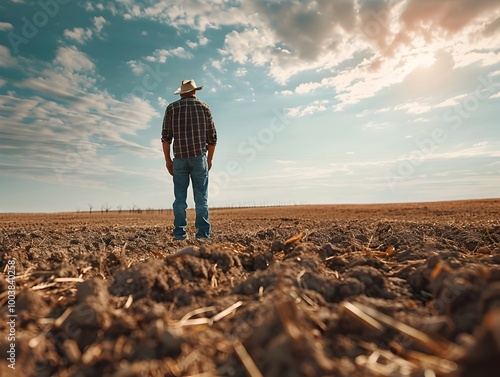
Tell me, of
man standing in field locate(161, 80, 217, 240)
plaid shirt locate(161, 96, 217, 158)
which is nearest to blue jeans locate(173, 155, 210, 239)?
man standing in field locate(161, 80, 217, 240)

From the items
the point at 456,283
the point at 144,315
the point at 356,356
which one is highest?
the point at 456,283

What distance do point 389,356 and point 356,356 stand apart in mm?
122

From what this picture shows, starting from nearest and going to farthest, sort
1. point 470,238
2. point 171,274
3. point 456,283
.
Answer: point 456,283 → point 171,274 → point 470,238

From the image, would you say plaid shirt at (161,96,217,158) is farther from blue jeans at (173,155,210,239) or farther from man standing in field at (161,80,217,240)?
blue jeans at (173,155,210,239)

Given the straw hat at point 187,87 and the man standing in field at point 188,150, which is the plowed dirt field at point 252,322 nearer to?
the man standing in field at point 188,150

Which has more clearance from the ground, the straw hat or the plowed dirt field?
the straw hat

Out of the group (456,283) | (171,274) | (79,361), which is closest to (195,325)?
(79,361)

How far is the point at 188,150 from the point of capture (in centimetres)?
571

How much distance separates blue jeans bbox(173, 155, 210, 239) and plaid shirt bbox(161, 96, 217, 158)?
0.47 ft

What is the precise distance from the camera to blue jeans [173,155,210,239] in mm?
5676

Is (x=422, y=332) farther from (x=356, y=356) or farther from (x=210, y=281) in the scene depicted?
(x=210, y=281)

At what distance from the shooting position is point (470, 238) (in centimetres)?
456

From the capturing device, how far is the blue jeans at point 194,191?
5.68 metres

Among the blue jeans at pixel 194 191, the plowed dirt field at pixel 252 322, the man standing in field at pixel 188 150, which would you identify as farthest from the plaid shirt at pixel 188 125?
the plowed dirt field at pixel 252 322
